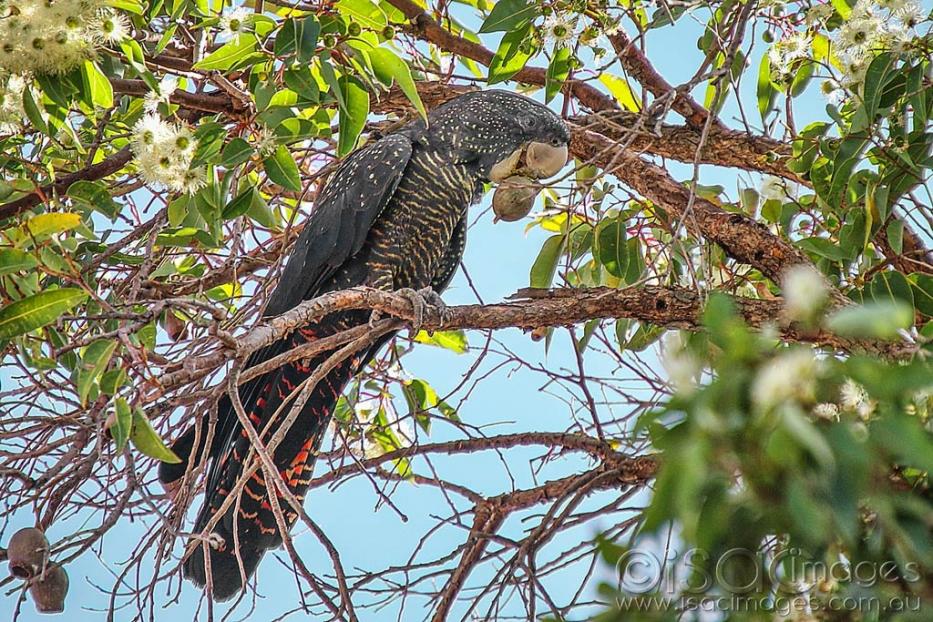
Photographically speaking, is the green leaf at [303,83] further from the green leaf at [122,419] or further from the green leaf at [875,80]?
the green leaf at [875,80]

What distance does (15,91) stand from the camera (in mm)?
2123

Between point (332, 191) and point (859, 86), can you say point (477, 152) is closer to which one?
point (332, 191)

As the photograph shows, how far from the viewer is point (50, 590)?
2.09 m

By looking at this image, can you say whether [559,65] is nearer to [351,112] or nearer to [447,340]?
[351,112]

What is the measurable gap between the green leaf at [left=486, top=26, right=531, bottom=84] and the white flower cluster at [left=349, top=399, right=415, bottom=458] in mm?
1317

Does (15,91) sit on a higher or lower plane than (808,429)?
higher

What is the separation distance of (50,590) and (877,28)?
7.42ft

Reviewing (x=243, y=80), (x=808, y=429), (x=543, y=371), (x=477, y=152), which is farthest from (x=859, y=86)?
(x=243, y=80)

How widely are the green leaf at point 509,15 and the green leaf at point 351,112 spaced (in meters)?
0.36

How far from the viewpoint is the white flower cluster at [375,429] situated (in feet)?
11.4

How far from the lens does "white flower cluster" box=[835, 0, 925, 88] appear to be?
208 cm

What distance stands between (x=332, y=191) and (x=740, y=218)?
1.41m

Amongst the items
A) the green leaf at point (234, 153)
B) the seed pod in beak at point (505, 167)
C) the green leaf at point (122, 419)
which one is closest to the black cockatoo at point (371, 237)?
the seed pod in beak at point (505, 167)

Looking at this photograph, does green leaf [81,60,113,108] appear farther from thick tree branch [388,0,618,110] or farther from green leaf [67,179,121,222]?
thick tree branch [388,0,618,110]
